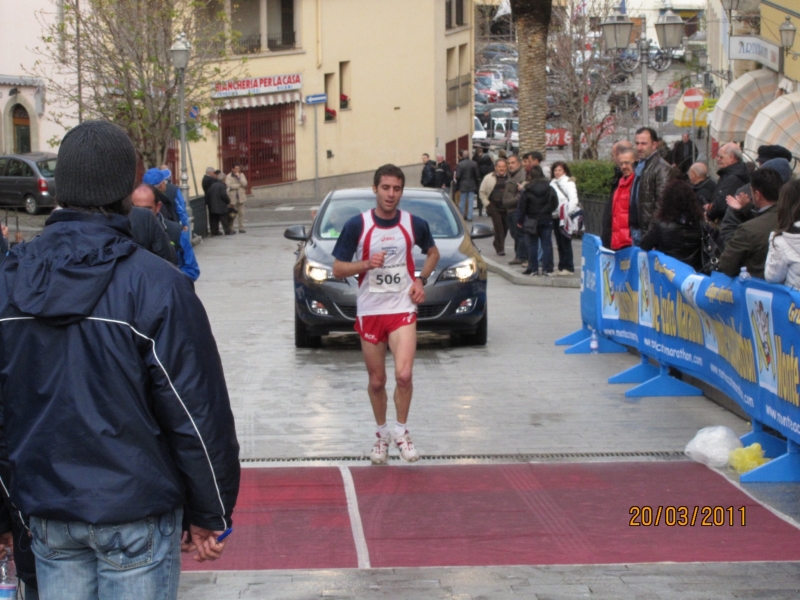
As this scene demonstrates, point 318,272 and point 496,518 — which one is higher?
point 318,272

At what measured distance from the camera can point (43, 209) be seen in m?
31.0

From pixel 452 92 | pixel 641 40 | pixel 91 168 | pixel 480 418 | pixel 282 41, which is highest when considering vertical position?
pixel 282 41

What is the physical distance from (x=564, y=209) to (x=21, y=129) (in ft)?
85.2

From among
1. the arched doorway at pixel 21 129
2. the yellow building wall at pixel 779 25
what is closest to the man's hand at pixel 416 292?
the yellow building wall at pixel 779 25

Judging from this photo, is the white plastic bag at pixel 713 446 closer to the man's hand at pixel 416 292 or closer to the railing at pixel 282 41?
the man's hand at pixel 416 292

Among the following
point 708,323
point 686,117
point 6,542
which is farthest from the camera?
point 686,117

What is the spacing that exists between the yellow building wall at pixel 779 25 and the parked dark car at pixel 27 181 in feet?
58.2

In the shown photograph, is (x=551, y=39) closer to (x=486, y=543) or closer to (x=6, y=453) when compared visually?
(x=486, y=543)

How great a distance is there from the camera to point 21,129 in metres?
37.9

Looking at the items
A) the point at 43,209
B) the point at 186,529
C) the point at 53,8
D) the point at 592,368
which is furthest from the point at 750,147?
the point at 53,8

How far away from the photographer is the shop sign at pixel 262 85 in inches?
1528

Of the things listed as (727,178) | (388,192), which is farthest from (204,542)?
(727,178)

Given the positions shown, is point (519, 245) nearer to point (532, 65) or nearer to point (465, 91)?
point (532, 65)

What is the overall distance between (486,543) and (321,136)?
124 ft
